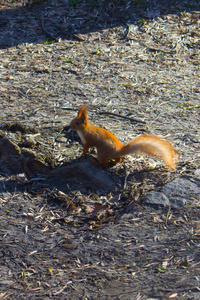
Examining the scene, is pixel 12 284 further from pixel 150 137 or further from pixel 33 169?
pixel 150 137

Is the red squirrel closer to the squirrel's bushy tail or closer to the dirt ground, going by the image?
the squirrel's bushy tail

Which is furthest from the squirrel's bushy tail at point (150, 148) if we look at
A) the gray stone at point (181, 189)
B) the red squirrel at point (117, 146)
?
the gray stone at point (181, 189)

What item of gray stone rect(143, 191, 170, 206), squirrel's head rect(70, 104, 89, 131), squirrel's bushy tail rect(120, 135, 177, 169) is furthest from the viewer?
squirrel's head rect(70, 104, 89, 131)

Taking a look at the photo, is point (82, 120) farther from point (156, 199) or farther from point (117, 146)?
point (156, 199)

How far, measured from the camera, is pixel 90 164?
3.71 metres

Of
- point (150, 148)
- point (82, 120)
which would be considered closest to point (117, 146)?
point (150, 148)

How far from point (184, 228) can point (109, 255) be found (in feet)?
2.56

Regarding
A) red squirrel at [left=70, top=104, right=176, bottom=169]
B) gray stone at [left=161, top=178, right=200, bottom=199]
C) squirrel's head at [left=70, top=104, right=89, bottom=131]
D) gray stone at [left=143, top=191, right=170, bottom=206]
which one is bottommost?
gray stone at [left=143, top=191, right=170, bottom=206]

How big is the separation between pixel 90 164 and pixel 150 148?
2.22 feet

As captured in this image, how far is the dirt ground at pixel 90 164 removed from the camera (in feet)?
8.97

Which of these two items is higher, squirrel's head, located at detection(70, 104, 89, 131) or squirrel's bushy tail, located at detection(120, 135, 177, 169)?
squirrel's head, located at detection(70, 104, 89, 131)

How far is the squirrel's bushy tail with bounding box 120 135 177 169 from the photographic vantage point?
3.60 m

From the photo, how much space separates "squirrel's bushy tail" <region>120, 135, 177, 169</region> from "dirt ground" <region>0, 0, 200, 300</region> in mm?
257

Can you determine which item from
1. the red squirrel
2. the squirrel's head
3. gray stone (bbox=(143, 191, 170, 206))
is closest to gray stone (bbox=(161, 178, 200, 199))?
gray stone (bbox=(143, 191, 170, 206))
